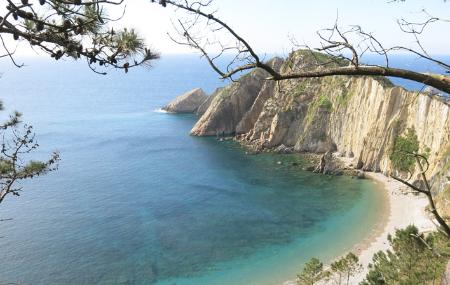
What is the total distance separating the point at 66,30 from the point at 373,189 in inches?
2046

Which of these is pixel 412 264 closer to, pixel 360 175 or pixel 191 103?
pixel 360 175

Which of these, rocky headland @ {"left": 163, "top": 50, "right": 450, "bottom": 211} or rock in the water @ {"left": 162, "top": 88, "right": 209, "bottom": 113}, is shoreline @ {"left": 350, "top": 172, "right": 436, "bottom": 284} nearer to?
rocky headland @ {"left": 163, "top": 50, "right": 450, "bottom": 211}

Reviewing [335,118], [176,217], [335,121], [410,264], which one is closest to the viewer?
[410,264]

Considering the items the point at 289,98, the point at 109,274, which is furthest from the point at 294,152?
the point at 109,274

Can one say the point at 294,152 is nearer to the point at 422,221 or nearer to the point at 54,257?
the point at 422,221

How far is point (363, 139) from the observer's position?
6250 centimetres

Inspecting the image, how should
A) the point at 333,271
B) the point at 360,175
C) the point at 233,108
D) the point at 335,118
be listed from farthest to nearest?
the point at 233,108 < the point at 335,118 < the point at 360,175 < the point at 333,271

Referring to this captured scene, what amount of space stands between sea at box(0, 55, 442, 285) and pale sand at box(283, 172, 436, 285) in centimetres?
99

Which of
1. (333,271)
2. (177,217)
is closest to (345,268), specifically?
(333,271)

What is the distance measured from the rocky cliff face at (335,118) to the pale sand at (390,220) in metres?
3.45

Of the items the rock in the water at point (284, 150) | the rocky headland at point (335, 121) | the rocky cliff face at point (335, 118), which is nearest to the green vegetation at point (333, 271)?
the rocky headland at point (335, 121)

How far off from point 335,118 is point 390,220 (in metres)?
29.4

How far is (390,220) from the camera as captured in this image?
4441cm

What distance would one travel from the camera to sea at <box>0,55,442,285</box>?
36188mm
